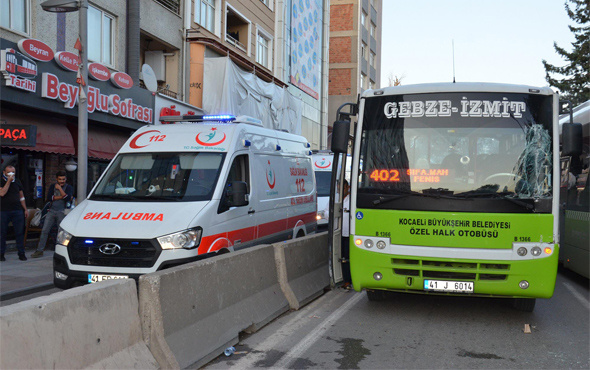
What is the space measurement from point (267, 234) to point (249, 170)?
1231 millimetres

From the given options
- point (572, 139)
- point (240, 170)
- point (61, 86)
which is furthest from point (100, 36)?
point (572, 139)

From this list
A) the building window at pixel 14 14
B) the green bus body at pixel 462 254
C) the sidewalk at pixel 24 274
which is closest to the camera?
the green bus body at pixel 462 254

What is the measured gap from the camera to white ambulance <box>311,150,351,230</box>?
15277 mm

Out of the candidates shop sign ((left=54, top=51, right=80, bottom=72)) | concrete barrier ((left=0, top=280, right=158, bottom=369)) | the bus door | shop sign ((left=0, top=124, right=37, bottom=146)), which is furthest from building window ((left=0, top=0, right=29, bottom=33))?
Result: concrete barrier ((left=0, top=280, right=158, bottom=369))

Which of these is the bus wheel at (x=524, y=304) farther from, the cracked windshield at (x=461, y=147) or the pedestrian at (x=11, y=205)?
the pedestrian at (x=11, y=205)

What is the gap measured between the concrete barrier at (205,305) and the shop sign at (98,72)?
32.9ft

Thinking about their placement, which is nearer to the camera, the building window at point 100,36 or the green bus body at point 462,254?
the green bus body at point 462,254

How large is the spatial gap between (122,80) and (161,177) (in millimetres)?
9339

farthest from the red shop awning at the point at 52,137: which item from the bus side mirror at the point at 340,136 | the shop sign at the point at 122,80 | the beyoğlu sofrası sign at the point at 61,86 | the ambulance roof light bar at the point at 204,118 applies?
the bus side mirror at the point at 340,136

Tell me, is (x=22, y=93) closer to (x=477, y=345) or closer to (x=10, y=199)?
(x=10, y=199)

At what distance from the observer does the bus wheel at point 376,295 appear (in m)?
7.83

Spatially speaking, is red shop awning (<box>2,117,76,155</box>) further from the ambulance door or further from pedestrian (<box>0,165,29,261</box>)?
the ambulance door

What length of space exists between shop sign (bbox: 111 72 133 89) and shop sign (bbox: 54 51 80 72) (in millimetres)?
1734

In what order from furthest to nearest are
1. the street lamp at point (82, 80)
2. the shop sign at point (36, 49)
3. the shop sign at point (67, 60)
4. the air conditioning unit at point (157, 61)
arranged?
the air conditioning unit at point (157, 61) → the shop sign at point (67, 60) → the shop sign at point (36, 49) → the street lamp at point (82, 80)
